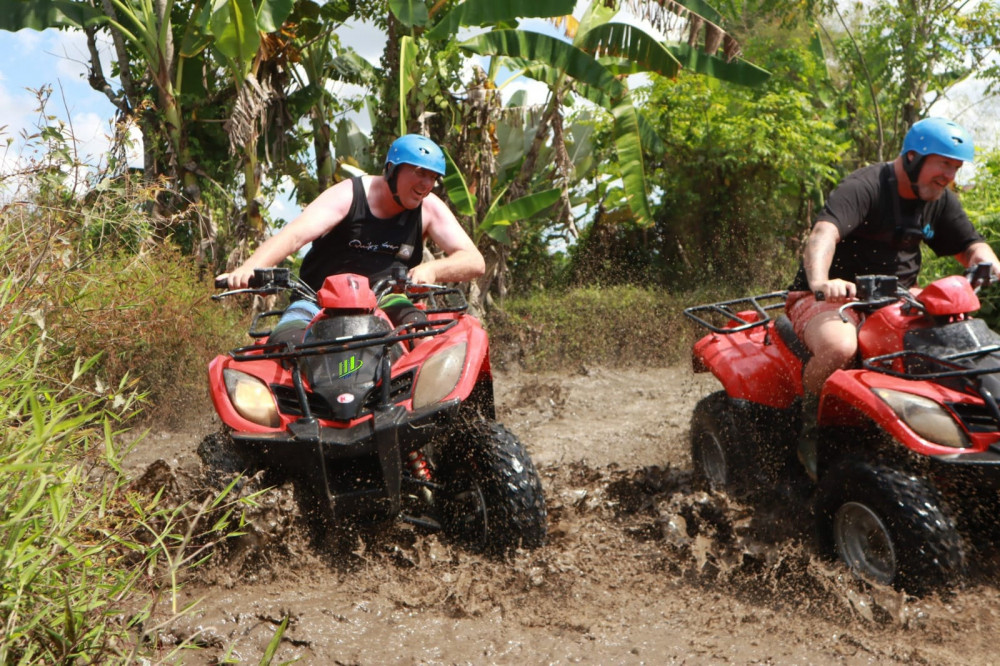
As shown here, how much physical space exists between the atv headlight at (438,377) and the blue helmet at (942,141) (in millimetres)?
2189

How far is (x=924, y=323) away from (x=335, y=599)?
2469 mm

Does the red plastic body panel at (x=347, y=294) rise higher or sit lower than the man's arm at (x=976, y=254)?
higher

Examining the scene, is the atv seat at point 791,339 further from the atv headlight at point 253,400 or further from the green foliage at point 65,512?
the green foliage at point 65,512

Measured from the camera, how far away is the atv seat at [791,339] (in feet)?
15.5

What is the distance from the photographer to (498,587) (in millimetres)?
3855

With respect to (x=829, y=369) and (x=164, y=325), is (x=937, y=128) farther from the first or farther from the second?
(x=164, y=325)

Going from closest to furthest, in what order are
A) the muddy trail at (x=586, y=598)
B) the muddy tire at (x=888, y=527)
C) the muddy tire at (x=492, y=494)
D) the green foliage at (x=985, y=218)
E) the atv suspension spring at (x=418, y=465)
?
1. the muddy trail at (x=586, y=598)
2. the muddy tire at (x=888, y=527)
3. the muddy tire at (x=492, y=494)
4. the atv suspension spring at (x=418, y=465)
5. the green foliage at (x=985, y=218)

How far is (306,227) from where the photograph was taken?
4.72 meters

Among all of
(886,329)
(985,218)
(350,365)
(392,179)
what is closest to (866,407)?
(886,329)

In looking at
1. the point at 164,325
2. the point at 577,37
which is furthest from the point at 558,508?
the point at 577,37

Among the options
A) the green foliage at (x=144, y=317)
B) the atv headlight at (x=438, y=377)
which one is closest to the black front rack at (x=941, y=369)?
the atv headlight at (x=438, y=377)

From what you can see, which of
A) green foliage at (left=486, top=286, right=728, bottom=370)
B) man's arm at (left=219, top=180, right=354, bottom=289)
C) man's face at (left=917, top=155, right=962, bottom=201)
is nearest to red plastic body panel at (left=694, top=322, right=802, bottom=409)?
man's face at (left=917, top=155, right=962, bottom=201)

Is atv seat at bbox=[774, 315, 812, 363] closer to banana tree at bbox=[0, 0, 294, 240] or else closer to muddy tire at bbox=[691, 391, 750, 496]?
muddy tire at bbox=[691, 391, 750, 496]

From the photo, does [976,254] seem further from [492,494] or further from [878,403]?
[492,494]
